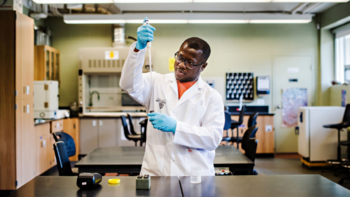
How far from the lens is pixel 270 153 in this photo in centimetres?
593

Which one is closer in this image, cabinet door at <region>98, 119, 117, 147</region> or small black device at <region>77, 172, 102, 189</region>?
small black device at <region>77, 172, 102, 189</region>

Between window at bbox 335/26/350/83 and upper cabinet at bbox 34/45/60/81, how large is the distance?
236 inches

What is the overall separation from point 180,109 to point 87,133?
4.30 metres

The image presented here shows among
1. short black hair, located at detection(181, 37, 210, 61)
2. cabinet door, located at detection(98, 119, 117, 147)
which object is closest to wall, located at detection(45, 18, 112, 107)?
cabinet door, located at detection(98, 119, 117, 147)

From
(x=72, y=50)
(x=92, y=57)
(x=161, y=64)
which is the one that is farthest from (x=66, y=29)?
(x=161, y=64)

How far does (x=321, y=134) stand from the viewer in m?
4.77

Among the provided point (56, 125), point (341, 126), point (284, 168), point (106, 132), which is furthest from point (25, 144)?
point (341, 126)

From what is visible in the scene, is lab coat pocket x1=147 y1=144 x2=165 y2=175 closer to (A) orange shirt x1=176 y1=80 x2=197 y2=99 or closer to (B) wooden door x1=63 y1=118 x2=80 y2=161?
(A) orange shirt x1=176 y1=80 x2=197 y2=99

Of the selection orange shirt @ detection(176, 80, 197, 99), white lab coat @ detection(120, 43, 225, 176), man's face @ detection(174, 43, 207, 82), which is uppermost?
man's face @ detection(174, 43, 207, 82)

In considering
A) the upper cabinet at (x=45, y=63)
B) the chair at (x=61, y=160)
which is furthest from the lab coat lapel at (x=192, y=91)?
the upper cabinet at (x=45, y=63)

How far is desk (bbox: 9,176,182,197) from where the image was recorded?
1.29 meters

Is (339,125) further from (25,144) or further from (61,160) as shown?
(25,144)

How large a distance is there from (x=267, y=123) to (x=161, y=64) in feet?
8.51

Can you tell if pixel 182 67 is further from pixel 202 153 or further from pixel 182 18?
pixel 182 18
